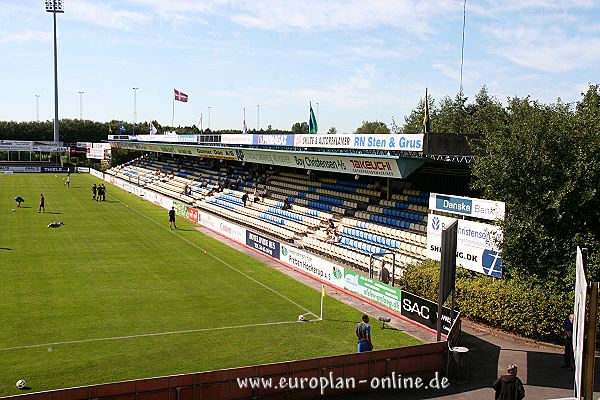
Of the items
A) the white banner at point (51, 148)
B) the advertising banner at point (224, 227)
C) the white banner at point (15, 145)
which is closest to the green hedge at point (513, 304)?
the advertising banner at point (224, 227)

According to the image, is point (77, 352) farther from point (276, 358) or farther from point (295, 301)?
point (295, 301)

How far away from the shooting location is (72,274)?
1001 inches

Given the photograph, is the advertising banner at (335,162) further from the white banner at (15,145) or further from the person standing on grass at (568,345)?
the white banner at (15,145)

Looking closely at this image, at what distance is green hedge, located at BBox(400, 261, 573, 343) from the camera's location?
17.7 metres

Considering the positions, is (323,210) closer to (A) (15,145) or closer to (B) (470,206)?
(B) (470,206)

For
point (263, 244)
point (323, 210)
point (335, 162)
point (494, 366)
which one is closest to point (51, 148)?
point (323, 210)

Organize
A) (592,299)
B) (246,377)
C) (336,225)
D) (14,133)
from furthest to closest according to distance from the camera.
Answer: (14,133) < (336,225) < (246,377) < (592,299)

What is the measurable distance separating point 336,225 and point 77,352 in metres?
20.4

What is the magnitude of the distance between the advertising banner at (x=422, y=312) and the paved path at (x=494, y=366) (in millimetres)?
352

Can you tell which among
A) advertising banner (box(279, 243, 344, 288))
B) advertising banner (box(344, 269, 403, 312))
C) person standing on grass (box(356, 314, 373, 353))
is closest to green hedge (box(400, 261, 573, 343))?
advertising banner (box(344, 269, 403, 312))

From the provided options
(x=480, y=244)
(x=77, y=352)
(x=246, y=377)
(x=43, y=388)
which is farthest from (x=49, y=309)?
(x=480, y=244)

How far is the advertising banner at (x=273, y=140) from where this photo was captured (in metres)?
38.0

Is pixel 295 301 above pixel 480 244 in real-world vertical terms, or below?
below

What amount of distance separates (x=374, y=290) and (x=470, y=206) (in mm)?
4883
